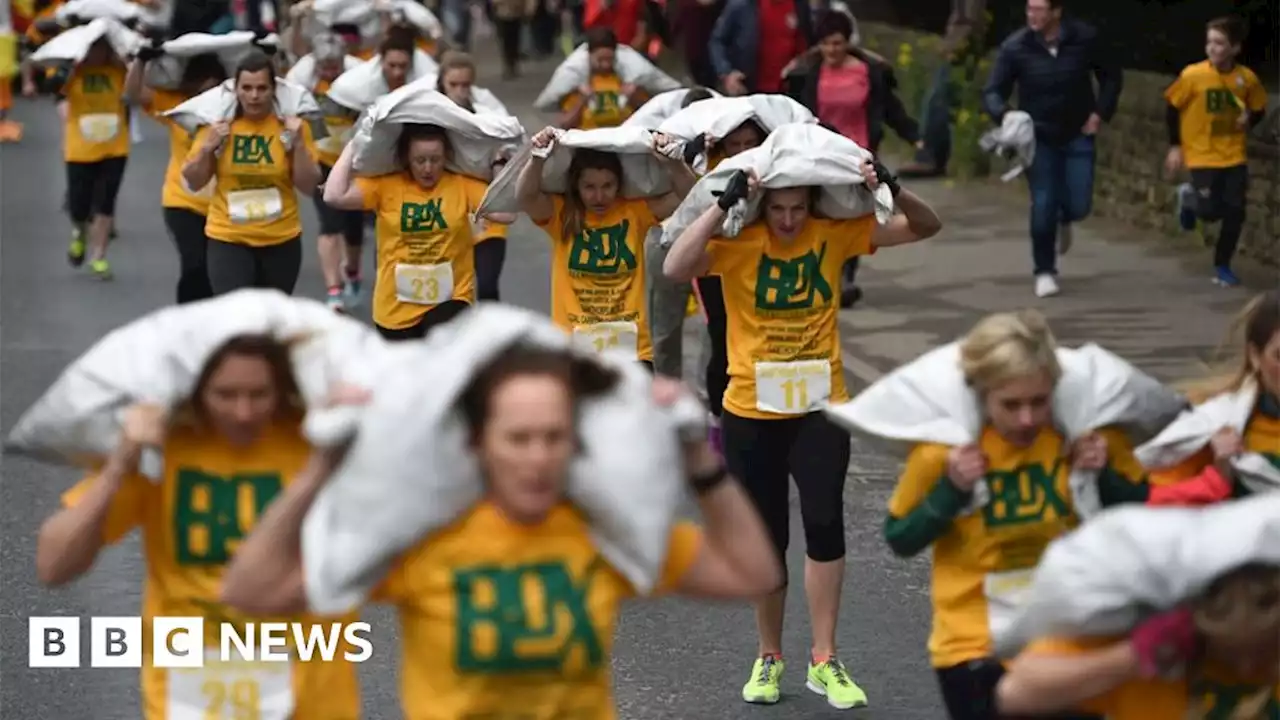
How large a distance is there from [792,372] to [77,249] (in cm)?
1071

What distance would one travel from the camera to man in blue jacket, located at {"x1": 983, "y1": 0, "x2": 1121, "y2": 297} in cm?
1688

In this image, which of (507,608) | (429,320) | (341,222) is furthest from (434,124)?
(507,608)

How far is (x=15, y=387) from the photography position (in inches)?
552

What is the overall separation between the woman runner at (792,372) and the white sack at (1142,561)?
366 cm

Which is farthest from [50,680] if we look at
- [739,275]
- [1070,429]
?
[1070,429]

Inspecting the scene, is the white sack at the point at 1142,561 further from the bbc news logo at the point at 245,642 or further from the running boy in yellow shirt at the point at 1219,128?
the running boy in yellow shirt at the point at 1219,128

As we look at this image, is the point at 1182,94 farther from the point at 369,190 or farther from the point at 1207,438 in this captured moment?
the point at 1207,438

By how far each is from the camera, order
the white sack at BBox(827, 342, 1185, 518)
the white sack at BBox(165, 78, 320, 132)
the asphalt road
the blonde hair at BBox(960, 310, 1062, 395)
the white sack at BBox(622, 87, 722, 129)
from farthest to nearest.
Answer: the white sack at BBox(165, 78, 320, 132), the white sack at BBox(622, 87, 722, 129), the asphalt road, the white sack at BBox(827, 342, 1185, 518), the blonde hair at BBox(960, 310, 1062, 395)

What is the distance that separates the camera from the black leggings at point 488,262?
44.0ft

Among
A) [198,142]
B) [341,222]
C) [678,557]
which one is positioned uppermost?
[678,557]

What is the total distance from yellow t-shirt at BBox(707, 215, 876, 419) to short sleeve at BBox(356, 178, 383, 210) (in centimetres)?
318

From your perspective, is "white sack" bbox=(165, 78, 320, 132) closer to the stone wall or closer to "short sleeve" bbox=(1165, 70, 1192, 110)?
"short sleeve" bbox=(1165, 70, 1192, 110)

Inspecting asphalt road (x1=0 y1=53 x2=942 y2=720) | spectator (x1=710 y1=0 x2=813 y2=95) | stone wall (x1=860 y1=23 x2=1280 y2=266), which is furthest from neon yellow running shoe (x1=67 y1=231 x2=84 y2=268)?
stone wall (x1=860 y1=23 x2=1280 y2=266)

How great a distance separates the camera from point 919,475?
6.16 meters
